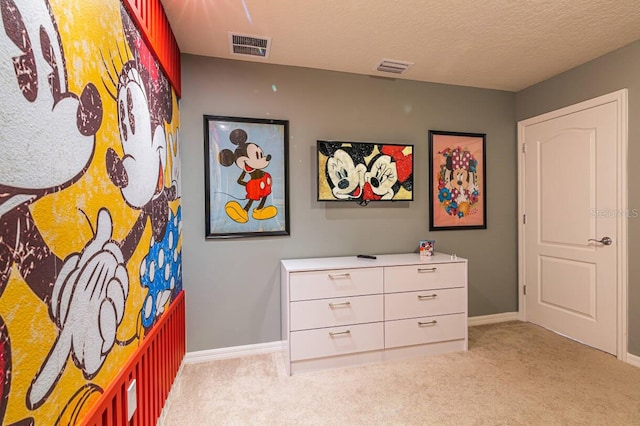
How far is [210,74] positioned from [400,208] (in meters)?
2.05

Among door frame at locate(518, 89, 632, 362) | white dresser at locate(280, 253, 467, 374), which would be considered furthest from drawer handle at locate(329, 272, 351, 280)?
door frame at locate(518, 89, 632, 362)

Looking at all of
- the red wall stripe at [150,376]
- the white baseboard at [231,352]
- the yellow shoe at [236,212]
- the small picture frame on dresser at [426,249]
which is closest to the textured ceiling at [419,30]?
the yellow shoe at [236,212]

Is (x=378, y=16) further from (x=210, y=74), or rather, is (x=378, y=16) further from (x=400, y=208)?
(x=400, y=208)

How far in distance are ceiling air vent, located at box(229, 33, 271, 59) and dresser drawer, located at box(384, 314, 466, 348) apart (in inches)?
93.2

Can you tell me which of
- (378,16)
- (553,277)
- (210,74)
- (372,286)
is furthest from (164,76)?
(553,277)

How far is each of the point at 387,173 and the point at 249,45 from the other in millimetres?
1554

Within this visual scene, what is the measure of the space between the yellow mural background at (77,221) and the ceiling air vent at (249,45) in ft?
3.51

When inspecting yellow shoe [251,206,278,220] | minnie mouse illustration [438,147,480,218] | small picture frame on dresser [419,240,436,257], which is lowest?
small picture frame on dresser [419,240,436,257]

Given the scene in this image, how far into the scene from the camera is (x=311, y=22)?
2.01m

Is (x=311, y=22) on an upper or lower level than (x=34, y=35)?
upper

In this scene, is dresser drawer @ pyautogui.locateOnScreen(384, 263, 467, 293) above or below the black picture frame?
below

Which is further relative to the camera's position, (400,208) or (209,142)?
(400,208)

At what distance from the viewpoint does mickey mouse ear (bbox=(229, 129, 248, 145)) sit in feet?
8.07

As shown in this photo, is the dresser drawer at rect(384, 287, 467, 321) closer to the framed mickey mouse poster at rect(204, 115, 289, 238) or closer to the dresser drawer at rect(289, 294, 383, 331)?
the dresser drawer at rect(289, 294, 383, 331)
